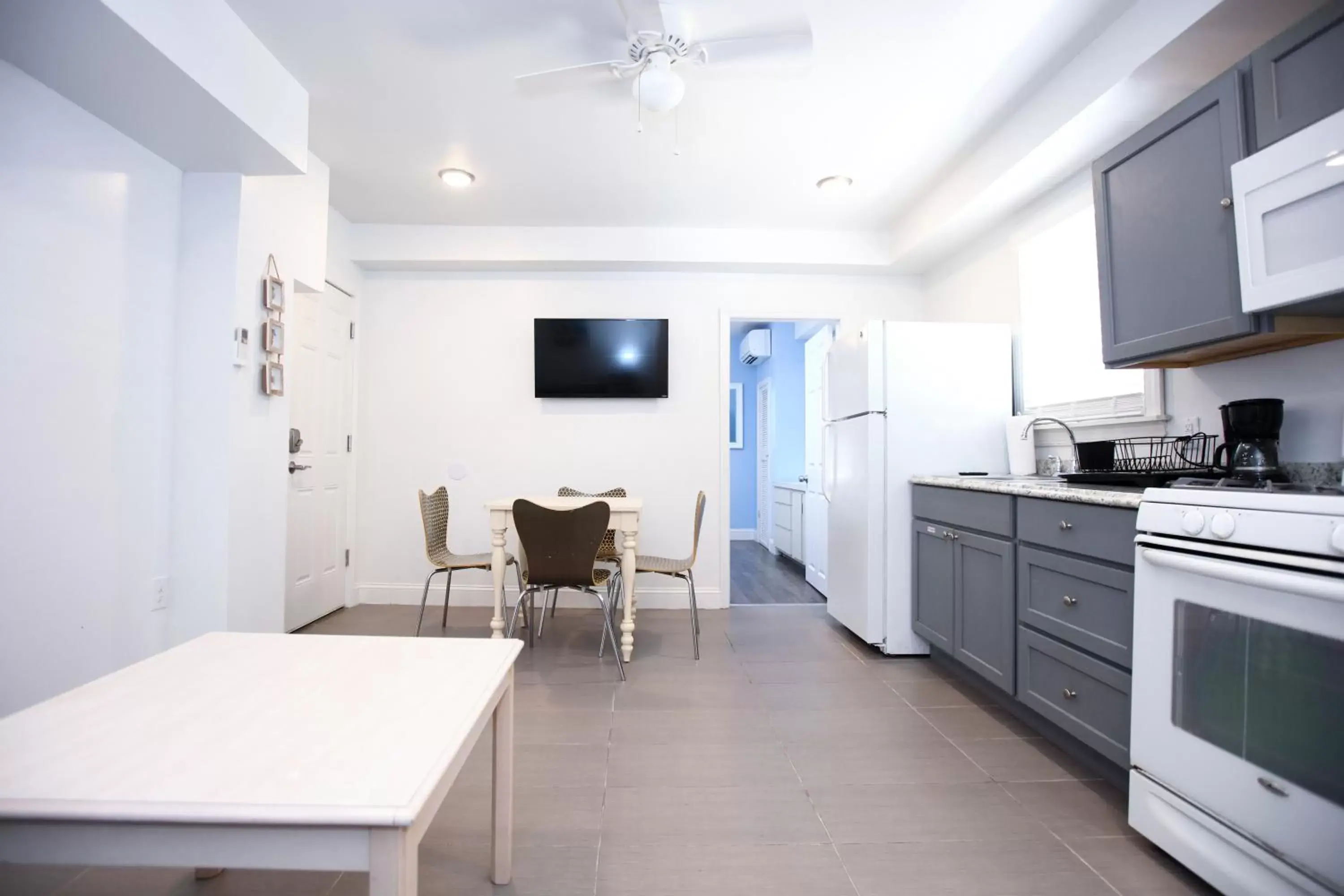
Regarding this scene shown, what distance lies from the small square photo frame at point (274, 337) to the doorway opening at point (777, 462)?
8.79 feet

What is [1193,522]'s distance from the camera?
1.36 metres

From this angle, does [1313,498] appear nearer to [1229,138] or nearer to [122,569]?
[1229,138]

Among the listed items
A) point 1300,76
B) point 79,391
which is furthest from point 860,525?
point 79,391

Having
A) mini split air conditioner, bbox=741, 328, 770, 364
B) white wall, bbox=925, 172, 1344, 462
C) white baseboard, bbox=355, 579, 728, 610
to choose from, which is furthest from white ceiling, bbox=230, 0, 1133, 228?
mini split air conditioner, bbox=741, 328, 770, 364

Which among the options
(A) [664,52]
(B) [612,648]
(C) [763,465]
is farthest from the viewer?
(C) [763,465]

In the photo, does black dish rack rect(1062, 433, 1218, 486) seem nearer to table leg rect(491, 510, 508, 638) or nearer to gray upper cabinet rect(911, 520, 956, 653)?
gray upper cabinet rect(911, 520, 956, 653)

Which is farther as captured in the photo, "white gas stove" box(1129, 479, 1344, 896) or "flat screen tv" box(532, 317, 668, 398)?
"flat screen tv" box(532, 317, 668, 398)

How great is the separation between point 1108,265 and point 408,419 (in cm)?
405

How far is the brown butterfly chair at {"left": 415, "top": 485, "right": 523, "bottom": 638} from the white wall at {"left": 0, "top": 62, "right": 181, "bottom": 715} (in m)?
1.11

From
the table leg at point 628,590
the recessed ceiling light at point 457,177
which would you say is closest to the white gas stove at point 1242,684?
the table leg at point 628,590

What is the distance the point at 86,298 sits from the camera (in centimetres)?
210

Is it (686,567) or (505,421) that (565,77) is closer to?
(686,567)

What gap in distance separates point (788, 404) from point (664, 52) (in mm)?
4674

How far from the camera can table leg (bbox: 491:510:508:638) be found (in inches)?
117
